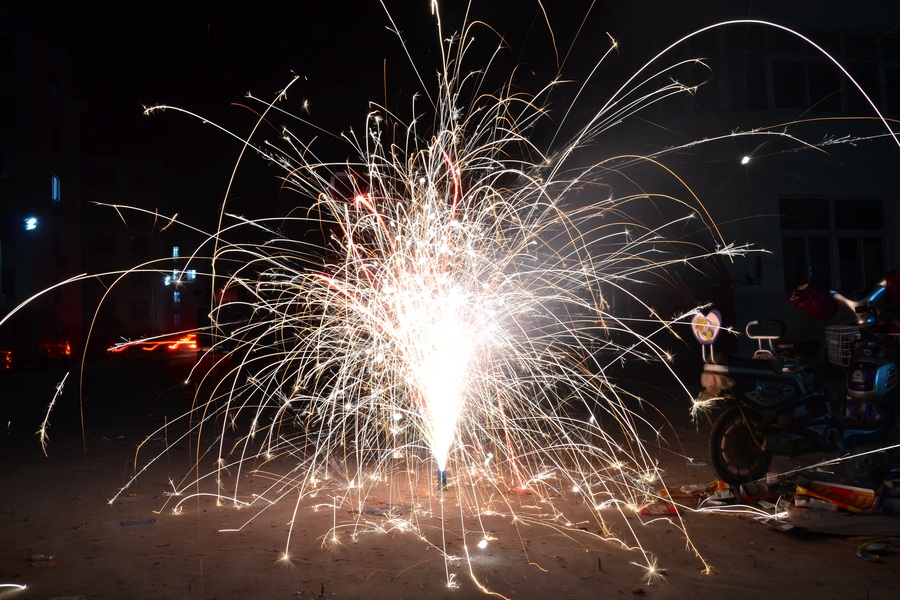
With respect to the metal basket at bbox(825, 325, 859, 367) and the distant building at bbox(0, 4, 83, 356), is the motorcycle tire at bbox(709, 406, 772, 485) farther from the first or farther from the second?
the distant building at bbox(0, 4, 83, 356)

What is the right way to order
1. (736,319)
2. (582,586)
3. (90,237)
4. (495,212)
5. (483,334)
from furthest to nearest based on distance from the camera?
1. (90,237)
2. (736,319)
3. (495,212)
4. (483,334)
5. (582,586)

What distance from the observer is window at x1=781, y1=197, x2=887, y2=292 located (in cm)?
1692

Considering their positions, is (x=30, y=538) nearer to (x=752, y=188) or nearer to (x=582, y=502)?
(x=582, y=502)

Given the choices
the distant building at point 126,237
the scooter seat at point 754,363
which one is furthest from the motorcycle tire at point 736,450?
the distant building at point 126,237

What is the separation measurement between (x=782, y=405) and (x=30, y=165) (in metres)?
39.0

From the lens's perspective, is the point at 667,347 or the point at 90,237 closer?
the point at 667,347

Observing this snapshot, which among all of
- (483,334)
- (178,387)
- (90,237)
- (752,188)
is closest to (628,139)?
(752,188)

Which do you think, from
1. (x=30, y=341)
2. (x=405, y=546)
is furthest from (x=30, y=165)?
(x=405, y=546)

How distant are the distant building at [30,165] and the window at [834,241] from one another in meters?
29.3

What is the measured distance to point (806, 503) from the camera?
5.45m

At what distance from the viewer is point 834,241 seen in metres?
17.2

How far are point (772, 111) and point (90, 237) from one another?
6034cm

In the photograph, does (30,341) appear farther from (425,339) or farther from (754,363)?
(754,363)

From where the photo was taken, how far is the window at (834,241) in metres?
16.9
